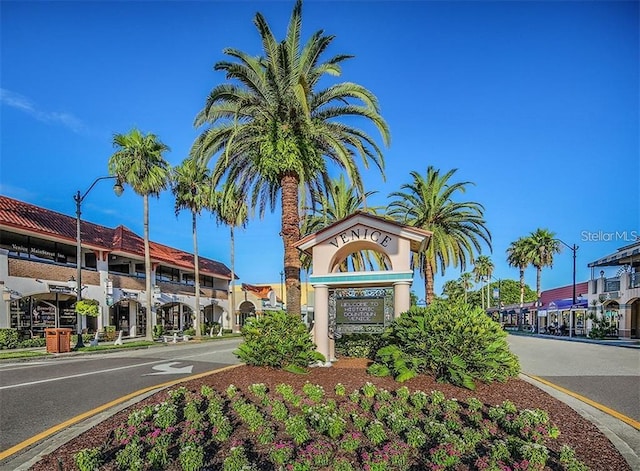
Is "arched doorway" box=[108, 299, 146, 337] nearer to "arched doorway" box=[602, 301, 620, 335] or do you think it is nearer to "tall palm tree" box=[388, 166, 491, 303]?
"tall palm tree" box=[388, 166, 491, 303]

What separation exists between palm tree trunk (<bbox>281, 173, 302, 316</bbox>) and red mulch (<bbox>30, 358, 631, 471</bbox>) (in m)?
2.65

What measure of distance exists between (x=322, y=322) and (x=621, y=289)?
3343 cm

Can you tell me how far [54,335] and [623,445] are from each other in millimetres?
22075

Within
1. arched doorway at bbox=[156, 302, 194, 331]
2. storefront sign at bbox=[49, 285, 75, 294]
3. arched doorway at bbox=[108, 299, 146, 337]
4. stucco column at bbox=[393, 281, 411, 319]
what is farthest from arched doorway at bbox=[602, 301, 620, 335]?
storefront sign at bbox=[49, 285, 75, 294]

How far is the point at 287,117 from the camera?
1309cm

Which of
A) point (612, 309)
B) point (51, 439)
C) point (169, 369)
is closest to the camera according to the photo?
point (51, 439)

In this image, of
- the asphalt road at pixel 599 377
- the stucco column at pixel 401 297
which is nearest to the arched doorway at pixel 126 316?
the stucco column at pixel 401 297

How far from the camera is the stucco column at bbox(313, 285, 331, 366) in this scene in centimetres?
1112

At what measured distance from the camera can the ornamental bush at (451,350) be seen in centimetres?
800

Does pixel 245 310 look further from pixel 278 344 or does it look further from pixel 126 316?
pixel 278 344

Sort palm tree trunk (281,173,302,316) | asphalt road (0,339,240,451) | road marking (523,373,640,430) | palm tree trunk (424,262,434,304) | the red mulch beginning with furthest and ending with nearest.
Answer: palm tree trunk (424,262,434,304), palm tree trunk (281,173,302,316), asphalt road (0,339,240,451), road marking (523,373,640,430), the red mulch

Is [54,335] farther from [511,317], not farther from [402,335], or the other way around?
[511,317]

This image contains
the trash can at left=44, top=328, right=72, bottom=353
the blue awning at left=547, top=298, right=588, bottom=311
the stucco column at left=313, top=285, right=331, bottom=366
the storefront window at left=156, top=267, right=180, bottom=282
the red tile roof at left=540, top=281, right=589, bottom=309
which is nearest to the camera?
the stucco column at left=313, top=285, right=331, bottom=366

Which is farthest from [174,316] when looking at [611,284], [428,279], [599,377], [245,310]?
[611,284]
